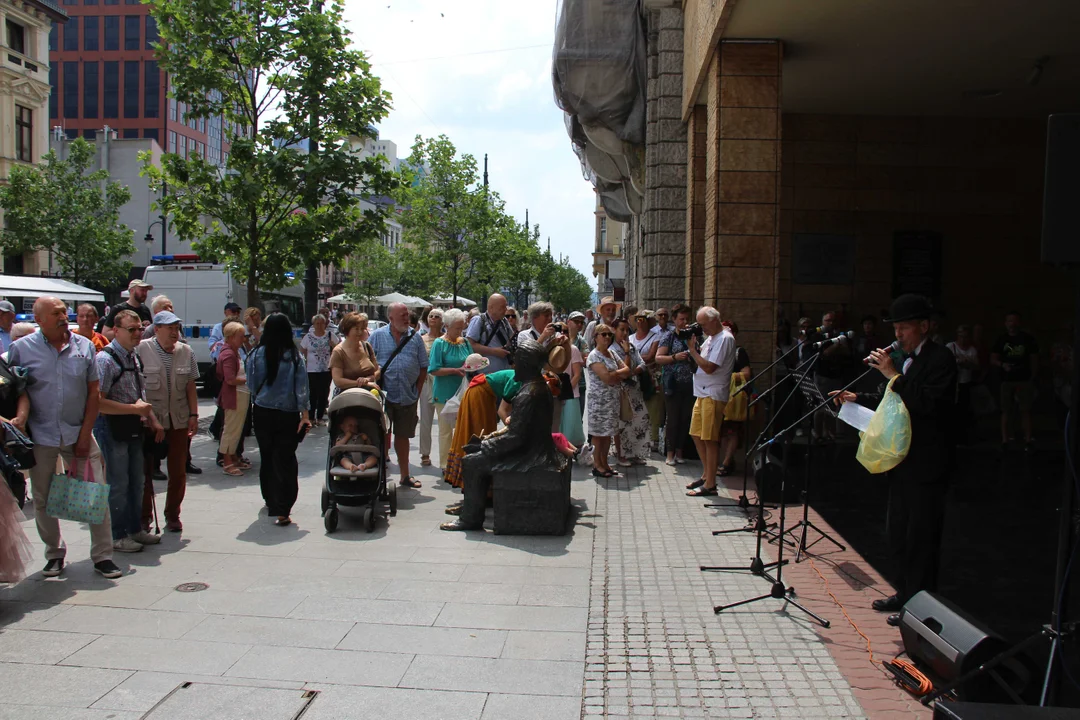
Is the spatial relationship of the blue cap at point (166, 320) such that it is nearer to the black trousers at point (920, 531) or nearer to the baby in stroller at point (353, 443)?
the baby in stroller at point (353, 443)

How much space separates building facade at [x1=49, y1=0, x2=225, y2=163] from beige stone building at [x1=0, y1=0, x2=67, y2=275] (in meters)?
27.5

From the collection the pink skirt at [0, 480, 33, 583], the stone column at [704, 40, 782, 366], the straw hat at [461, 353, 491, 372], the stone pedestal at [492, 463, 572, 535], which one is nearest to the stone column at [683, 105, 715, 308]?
the stone column at [704, 40, 782, 366]

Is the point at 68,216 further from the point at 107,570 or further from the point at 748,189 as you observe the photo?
the point at 107,570

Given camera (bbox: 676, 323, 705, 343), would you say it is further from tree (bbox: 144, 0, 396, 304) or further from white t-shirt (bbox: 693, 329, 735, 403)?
tree (bbox: 144, 0, 396, 304)

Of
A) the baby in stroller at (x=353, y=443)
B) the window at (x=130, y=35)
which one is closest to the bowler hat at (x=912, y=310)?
the baby in stroller at (x=353, y=443)

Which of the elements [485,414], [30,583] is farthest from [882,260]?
[30,583]

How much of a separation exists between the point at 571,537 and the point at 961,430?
3.26 meters

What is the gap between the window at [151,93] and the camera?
243 ft

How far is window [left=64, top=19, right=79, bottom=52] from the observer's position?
7462cm

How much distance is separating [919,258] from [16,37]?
46.1 meters

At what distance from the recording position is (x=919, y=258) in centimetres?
1561

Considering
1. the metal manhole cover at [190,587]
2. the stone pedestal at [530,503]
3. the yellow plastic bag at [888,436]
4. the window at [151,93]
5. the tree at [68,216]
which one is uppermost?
the window at [151,93]

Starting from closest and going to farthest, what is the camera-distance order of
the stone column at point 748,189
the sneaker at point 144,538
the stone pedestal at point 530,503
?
the sneaker at point 144,538 < the stone pedestal at point 530,503 < the stone column at point 748,189

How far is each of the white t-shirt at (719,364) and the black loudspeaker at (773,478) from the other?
993mm
